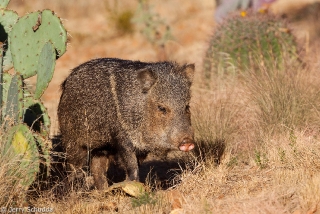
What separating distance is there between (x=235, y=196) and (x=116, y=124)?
116 cm

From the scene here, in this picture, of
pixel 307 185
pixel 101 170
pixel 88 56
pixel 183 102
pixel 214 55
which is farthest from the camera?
pixel 88 56

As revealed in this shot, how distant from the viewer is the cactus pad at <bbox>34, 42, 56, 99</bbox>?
4887mm

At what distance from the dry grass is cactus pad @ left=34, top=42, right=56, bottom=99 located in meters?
0.65

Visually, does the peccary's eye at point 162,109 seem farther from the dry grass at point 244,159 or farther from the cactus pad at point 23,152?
the cactus pad at point 23,152

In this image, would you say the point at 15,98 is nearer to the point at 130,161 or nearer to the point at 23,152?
the point at 23,152

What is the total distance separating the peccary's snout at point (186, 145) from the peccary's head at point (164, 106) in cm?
8

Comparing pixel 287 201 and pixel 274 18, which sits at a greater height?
pixel 274 18

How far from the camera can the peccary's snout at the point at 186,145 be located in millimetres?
4809

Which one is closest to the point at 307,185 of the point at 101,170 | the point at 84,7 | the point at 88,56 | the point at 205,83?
the point at 101,170

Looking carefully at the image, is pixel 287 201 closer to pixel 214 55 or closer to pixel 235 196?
pixel 235 196

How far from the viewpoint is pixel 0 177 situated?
4492 mm

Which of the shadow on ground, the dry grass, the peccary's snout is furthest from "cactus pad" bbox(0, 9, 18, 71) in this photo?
the peccary's snout

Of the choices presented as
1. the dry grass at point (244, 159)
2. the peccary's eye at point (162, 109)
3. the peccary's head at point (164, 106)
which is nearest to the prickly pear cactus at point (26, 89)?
the dry grass at point (244, 159)

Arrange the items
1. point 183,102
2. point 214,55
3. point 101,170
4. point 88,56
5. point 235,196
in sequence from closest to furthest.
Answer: point 235,196 < point 183,102 < point 101,170 < point 214,55 < point 88,56
